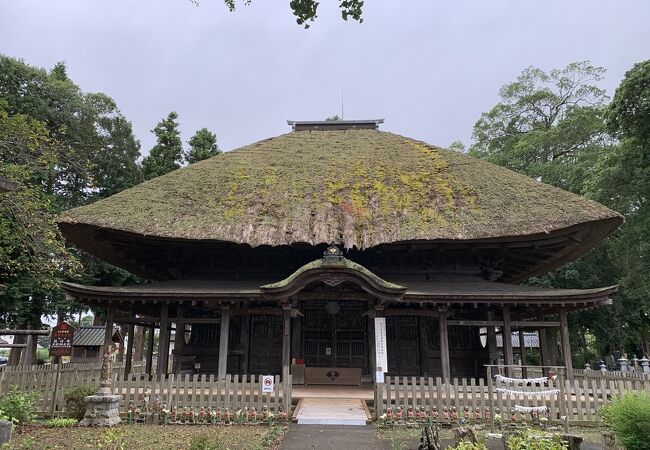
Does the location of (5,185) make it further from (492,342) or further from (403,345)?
(492,342)

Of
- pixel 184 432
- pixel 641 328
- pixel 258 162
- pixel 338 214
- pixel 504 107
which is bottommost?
pixel 184 432

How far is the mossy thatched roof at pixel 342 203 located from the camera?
455 inches

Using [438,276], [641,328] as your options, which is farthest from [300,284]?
[641,328]

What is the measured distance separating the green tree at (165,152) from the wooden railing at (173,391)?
17373 millimetres

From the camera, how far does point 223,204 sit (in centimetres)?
1301

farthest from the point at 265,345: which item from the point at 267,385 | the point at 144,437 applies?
the point at 144,437

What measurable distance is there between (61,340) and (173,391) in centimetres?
280

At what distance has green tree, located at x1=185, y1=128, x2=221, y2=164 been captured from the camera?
86.5 ft

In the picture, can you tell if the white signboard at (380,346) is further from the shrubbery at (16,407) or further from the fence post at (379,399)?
the shrubbery at (16,407)

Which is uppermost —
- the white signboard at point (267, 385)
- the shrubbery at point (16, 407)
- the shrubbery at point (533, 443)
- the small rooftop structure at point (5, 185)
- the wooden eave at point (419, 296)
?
the small rooftop structure at point (5, 185)

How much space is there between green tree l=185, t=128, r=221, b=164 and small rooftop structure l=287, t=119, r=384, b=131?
288 inches

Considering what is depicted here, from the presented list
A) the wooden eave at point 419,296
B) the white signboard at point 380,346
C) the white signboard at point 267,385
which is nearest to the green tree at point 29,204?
the wooden eave at point 419,296

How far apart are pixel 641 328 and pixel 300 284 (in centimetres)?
3003

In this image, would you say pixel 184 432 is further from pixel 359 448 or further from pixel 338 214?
pixel 338 214
